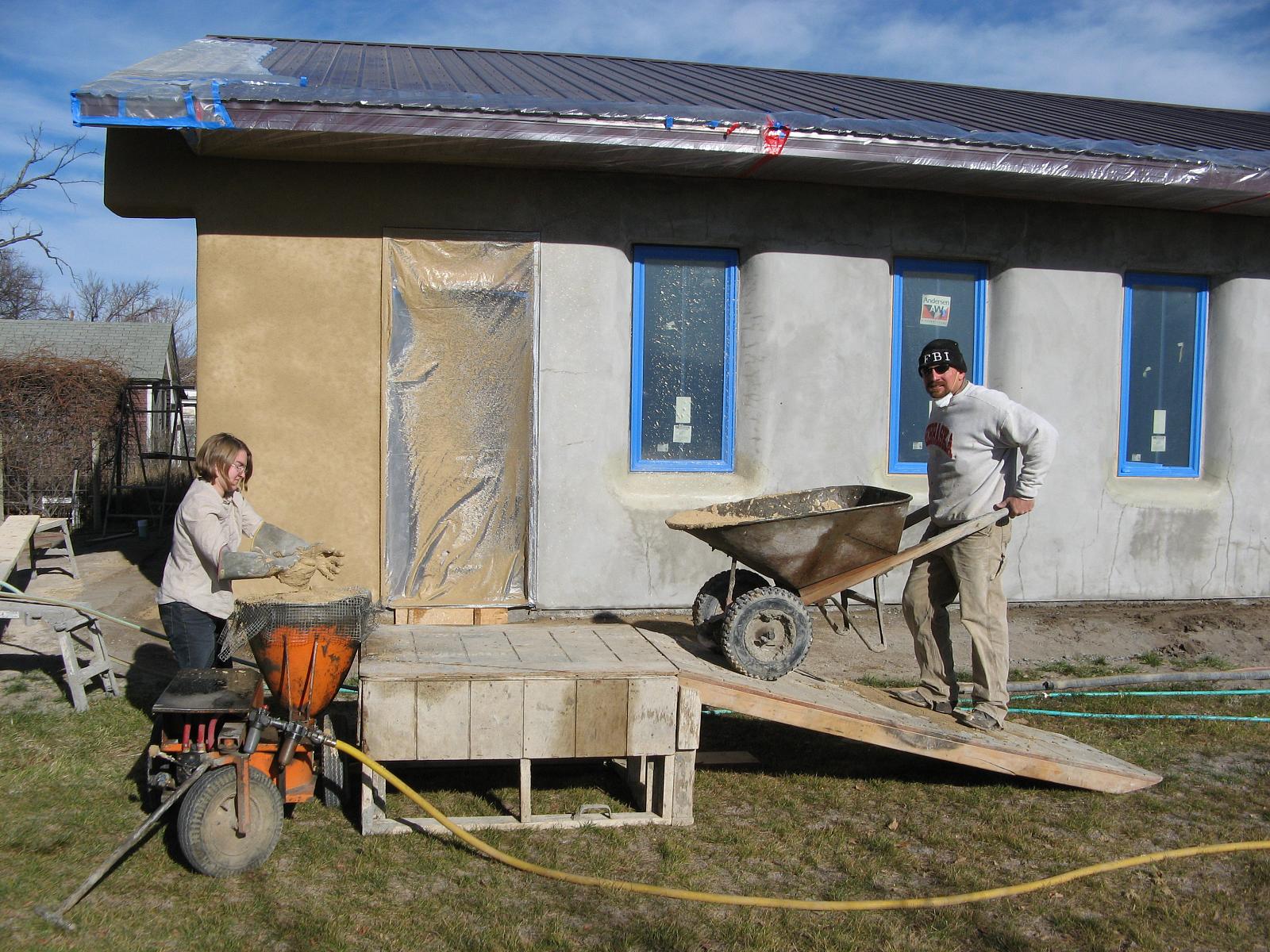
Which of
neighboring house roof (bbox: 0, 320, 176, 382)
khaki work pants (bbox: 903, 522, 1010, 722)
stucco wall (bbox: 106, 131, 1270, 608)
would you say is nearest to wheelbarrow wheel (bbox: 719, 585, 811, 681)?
khaki work pants (bbox: 903, 522, 1010, 722)

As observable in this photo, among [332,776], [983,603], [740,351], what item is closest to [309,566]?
[332,776]

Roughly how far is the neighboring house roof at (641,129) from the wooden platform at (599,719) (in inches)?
143

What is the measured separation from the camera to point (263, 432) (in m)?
7.52

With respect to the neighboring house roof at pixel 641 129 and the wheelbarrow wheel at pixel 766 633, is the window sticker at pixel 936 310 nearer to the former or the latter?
the neighboring house roof at pixel 641 129

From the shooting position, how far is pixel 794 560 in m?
5.07

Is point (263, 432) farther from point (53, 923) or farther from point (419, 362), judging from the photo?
point (53, 923)

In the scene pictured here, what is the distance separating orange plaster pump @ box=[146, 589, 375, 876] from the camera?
3826 millimetres

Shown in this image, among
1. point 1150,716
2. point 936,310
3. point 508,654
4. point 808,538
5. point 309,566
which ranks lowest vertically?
point 1150,716

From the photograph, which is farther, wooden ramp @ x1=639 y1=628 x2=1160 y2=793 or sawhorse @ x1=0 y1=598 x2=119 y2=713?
sawhorse @ x1=0 y1=598 x2=119 y2=713

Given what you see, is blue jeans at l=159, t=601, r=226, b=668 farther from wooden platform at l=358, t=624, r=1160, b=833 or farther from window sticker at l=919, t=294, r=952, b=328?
window sticker at l=919, t=294, r=952, b=328

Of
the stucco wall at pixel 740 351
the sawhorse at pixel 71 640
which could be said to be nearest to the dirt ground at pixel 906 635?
the stucco wall at pixel 740 351

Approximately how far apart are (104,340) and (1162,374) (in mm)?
22960

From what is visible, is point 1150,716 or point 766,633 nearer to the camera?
point 766,633

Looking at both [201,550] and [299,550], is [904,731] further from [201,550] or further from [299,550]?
[201,550]
